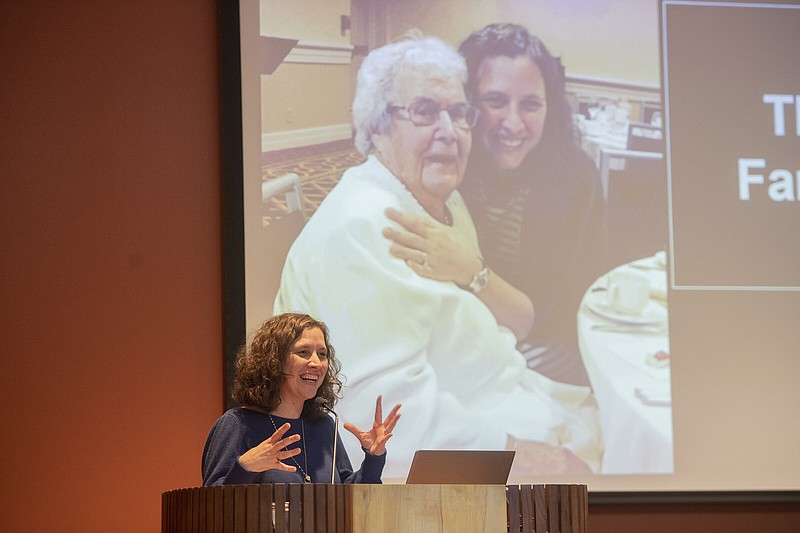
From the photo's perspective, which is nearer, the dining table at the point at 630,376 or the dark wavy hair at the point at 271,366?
the dark wavy hair at the point at 271,366

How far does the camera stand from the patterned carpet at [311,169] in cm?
436

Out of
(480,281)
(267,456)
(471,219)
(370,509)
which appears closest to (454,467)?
(370,509)

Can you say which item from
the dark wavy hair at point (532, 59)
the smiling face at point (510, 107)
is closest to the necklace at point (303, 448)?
the smiling face at point (510, 107)

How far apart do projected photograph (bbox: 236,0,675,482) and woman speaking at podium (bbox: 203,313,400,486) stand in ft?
3.06

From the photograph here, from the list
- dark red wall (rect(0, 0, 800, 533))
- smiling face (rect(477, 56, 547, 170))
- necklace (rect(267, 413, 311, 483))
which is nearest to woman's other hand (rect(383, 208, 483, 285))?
smiling face (rect(477, 56, 547, 170))

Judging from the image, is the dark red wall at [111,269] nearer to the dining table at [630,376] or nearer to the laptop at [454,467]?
the dining table at [630,376]

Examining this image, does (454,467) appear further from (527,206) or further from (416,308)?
(527,206)

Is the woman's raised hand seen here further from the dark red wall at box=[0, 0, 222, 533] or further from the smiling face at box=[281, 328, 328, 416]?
the dark red wall at box=[0, 0, 222, 533]

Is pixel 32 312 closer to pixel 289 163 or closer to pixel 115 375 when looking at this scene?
pixel 115 375

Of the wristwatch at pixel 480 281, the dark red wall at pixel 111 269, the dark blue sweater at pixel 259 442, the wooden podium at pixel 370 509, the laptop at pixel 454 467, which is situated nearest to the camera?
the wooden podium at pixel 370 509

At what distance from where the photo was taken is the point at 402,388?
14.1 feet

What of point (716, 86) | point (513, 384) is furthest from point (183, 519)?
point (716, 86)

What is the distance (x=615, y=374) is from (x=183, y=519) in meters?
2.22

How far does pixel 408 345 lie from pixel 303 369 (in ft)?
3.77
